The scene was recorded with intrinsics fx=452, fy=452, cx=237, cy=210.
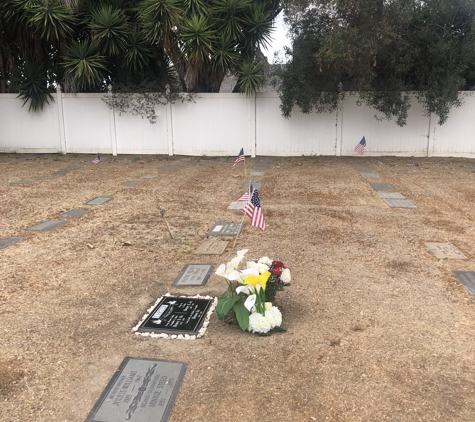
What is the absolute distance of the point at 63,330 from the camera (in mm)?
3598

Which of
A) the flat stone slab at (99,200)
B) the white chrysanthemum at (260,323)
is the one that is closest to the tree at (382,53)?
the flat stone slab at (99,200)

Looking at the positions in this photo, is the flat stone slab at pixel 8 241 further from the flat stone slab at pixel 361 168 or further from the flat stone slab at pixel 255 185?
the flat stone slab at pixel 361 168

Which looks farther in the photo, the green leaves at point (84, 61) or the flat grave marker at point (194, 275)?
the green leaves at point (84, 61)

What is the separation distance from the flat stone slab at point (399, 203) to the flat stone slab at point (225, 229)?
9.42 feet

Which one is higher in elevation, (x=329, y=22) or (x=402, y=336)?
(x=329, y=22)

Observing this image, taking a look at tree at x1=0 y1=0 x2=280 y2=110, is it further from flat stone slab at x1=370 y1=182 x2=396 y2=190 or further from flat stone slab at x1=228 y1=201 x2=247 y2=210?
flat stone slab at x1=228 y1=201 x2=247 y2=210

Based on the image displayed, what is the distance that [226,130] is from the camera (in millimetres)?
13695

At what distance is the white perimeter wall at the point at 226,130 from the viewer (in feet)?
42.9

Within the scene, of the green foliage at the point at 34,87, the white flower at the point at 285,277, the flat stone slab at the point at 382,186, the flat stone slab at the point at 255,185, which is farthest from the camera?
the green foliage at the point at 34,87

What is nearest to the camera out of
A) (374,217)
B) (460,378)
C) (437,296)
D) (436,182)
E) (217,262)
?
(460,378)

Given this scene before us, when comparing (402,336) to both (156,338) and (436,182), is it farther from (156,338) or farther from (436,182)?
(436,182)

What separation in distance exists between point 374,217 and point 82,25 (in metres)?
10.9

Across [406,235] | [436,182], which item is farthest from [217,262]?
[436,182]

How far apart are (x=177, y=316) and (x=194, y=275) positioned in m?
0.93
